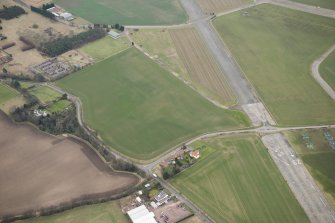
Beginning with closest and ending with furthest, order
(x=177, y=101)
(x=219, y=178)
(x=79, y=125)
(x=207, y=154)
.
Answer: (x=219, y=178) → (x=207, y=154) → (x=79, y=125) → (x=177, y=101)

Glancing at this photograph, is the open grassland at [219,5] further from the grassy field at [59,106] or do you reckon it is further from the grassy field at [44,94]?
the grassy field at [59,106]

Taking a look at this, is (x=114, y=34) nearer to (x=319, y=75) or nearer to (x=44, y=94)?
(x=44, y=94)

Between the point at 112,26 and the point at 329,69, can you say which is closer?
the point at 329,69

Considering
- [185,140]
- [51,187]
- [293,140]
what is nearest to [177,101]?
[185,140]

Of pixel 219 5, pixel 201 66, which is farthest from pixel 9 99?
pixel 219 5

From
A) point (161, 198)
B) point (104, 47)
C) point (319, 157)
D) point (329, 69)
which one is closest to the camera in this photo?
point (161, 198)

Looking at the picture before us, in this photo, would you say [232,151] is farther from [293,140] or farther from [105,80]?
[105,80]

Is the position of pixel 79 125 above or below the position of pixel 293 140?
below

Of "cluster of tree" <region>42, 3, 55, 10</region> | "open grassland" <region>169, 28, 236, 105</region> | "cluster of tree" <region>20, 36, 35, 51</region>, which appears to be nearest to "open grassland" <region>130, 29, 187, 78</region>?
"open grassland" <region>169, 28, 236, 105</region>

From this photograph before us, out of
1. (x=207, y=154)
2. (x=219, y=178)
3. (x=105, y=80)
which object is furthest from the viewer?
(x=105, y=80)
